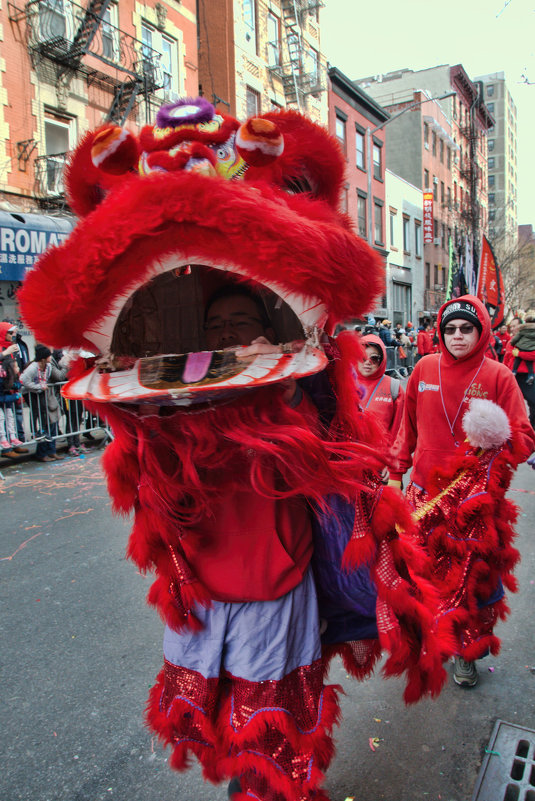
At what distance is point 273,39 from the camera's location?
23047mm

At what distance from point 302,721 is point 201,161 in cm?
157

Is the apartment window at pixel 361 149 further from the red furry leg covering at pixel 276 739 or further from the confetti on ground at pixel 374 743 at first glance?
the red furry leg covering at pixel 276 739

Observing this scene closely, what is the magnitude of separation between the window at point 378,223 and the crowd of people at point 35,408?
25591 mm

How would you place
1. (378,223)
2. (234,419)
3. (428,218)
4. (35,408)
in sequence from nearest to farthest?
(234,419) < (35,408) < (378,223) < (428,218)

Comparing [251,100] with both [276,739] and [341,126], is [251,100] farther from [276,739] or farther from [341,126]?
[276,739]

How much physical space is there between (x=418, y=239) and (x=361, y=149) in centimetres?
873


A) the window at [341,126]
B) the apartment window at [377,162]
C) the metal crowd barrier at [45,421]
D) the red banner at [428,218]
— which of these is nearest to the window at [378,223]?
the apartment window at [377,162]

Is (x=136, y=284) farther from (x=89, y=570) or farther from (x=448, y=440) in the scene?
(x=89, y=570)

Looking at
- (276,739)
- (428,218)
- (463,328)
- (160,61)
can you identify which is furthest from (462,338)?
(428,218)

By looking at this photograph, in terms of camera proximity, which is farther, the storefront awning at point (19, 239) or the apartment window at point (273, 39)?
the apartment window at point (273, 39)

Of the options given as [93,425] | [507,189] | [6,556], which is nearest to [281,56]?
[93,425]

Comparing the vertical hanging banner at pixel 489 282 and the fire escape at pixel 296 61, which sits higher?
the fire escape at pixel 296 61

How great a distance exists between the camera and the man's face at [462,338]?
3039 mm

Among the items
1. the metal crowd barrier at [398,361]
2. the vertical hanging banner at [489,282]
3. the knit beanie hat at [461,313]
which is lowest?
the metal crowd barrier at [398,361]
